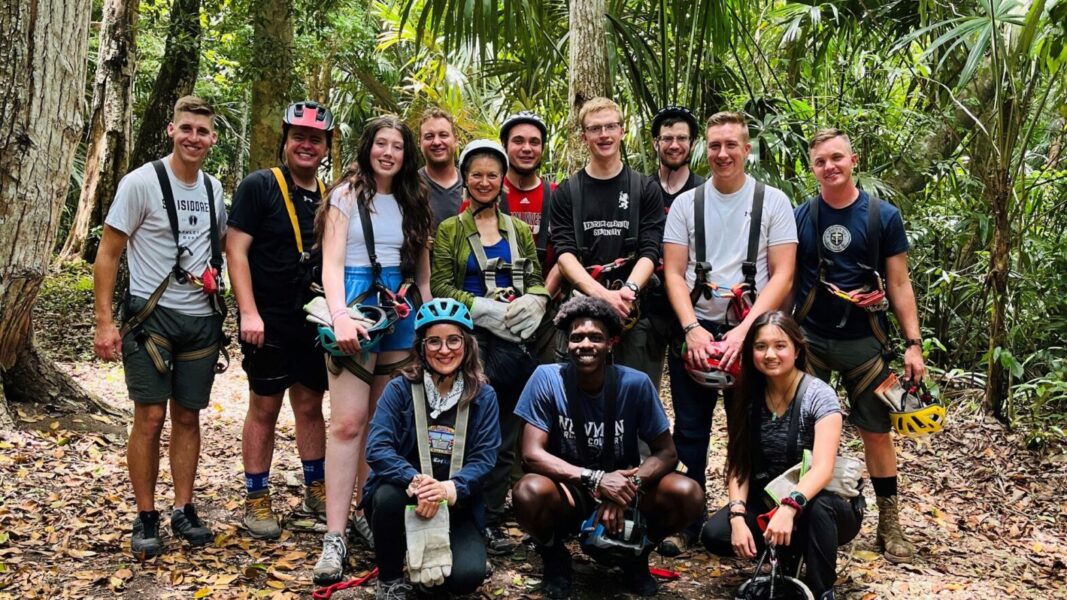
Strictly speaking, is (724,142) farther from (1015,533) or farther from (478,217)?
(1015,533)

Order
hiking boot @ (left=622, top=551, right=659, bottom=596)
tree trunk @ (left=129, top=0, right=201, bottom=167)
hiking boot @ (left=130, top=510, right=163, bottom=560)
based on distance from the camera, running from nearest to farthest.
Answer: hiking boot @ (left=622, top=551, right=659, bottom=596)
hiking boot @ (left=130, top=510, right=163, bottom=560)
tree trunk @ (left=129, top=0, right=201, bottom=167)

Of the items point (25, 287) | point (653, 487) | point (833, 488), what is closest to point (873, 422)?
point (833, 488)

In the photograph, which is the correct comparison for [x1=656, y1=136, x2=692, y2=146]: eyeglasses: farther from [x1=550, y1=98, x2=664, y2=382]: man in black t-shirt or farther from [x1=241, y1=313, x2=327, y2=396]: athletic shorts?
[x1=241, y1=313, x2=327, y2=396]: athletic shorts

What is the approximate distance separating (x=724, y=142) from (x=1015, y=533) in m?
2.93

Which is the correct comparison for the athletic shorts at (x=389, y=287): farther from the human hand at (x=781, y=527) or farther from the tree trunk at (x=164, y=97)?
the tree trunk at (x=164, y=97)

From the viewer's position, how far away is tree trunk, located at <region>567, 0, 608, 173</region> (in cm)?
557

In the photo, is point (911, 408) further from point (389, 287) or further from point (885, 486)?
point (389, 287)

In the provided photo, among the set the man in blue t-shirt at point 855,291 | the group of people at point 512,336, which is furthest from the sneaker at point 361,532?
the man in blue t-shirt at point 855,291

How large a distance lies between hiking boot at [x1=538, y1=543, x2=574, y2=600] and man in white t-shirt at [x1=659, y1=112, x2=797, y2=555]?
69cm

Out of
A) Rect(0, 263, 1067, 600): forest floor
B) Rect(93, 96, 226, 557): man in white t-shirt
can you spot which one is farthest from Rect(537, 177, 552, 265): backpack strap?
Rect(93, 96, 226, 557): man in white t-shirt

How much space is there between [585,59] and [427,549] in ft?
11.4

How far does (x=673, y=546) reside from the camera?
4.21m

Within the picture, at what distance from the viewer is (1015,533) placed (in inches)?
193

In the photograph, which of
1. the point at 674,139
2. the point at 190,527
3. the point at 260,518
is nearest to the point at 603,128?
the point at 674,139
